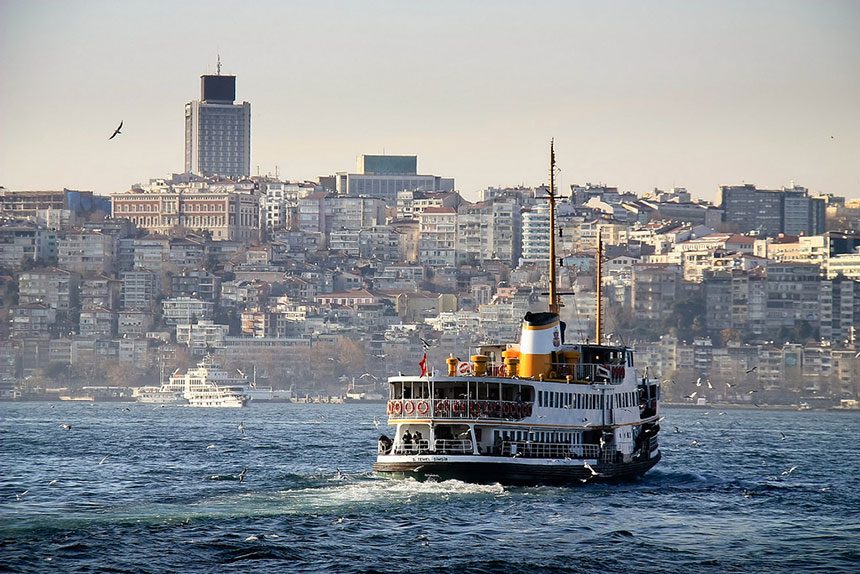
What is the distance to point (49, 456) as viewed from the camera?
227 ft

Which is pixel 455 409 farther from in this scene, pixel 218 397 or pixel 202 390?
pixel 202 390

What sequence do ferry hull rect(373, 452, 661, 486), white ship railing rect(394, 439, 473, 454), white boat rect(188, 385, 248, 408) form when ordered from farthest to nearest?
white boat rect(188, 385, 248, 408), white ship railing rect(394, 439, 473, 454), ferry hull rect(373, 452, 661, 486)

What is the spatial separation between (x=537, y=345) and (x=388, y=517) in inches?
391

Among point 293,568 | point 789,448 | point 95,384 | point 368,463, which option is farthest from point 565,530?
point 95,384

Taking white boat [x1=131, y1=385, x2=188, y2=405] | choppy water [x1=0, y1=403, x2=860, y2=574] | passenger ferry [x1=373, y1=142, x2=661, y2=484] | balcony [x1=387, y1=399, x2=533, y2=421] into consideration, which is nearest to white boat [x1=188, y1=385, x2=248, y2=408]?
white boat [x1=131, y1=385, x2=188, y2=405]

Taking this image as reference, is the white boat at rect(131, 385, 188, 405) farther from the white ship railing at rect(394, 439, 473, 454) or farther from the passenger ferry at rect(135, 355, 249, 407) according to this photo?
the white ship railing at rect(394, 439, 473, 454)

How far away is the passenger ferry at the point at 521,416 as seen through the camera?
51.6 meters

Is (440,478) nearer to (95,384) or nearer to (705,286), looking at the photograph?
(95,384)

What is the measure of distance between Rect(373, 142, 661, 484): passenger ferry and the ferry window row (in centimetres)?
3

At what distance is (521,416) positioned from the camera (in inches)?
2063

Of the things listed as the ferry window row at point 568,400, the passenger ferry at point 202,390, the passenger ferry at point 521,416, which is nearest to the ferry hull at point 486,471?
the passenger ferry at point 521,416

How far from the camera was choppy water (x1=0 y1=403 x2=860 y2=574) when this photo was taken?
138 feet

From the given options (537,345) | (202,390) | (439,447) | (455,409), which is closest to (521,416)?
(455,409)

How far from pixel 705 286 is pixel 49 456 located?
13225cm
